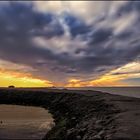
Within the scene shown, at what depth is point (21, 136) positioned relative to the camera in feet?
94.9

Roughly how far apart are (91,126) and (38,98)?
4850 cm

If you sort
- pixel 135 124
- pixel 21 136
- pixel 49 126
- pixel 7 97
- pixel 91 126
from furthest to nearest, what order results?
pixel 7 97, pixel 49 126, pixel 21 136, pixel 91 126, pixel 135 124

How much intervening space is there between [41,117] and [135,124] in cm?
2228

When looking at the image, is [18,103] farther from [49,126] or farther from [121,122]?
[121,122]

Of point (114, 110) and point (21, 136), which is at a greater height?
point (114, 110)

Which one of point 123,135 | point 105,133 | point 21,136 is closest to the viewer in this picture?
point 123,135

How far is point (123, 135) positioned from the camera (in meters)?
18.4

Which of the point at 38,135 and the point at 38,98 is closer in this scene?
the point at 38,135

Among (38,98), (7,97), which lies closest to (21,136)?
(38,98)

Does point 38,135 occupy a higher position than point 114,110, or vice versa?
point 114,110

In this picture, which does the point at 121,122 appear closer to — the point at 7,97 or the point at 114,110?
the point at 114,110

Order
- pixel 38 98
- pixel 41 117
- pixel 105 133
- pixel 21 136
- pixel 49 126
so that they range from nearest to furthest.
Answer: pixel 105 133
pixel 21 136
pixel 49 126
pixel 41 117
pixel 38 98

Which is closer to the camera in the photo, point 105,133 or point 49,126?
point 105,133

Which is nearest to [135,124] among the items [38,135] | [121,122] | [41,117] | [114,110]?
[121,122]
